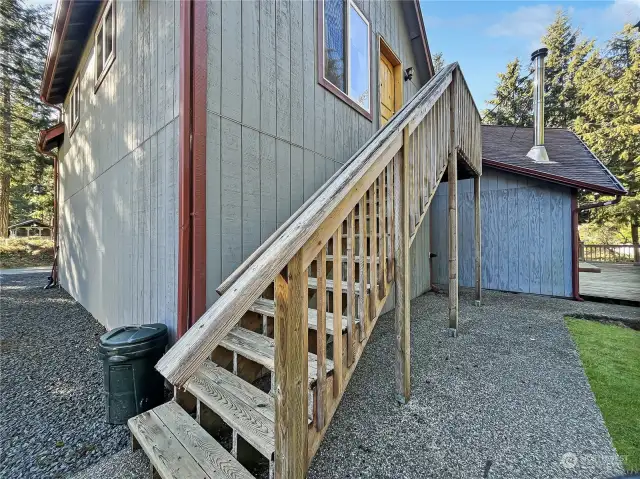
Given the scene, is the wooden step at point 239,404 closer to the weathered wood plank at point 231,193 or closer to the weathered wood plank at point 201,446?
the weathered wood plank at point 201,446

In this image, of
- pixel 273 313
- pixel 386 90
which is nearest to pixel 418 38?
pixel 386 90

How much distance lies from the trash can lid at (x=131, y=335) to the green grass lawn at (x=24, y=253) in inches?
678

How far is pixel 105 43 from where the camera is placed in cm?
451

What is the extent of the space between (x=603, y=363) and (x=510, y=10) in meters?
12.0

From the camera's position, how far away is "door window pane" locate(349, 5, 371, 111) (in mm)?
4461

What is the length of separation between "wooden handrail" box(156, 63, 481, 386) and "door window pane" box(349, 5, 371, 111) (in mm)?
2685

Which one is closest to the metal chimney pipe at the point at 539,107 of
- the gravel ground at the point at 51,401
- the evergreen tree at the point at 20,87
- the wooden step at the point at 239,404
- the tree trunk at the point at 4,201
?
the wooden step at the point at 239,404

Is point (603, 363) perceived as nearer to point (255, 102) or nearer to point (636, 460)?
point (636, 460)

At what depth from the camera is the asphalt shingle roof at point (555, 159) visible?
19.7ft

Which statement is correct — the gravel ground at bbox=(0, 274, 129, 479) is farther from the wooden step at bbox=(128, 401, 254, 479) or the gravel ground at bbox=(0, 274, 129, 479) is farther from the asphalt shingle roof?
the asphalt shingle roof

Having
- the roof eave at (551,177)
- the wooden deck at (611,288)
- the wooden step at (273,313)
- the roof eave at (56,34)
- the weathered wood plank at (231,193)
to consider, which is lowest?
the wooden deck at (611,288)

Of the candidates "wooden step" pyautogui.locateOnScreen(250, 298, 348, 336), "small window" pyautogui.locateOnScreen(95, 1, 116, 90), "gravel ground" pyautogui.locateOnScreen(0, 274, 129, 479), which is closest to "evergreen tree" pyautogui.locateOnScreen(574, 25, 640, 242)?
"wooden step" pyautogui.locateOnScreen(250, 298, 348, 336)

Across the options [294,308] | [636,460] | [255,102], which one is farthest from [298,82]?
[636,460]

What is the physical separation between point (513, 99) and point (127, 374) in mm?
23980
